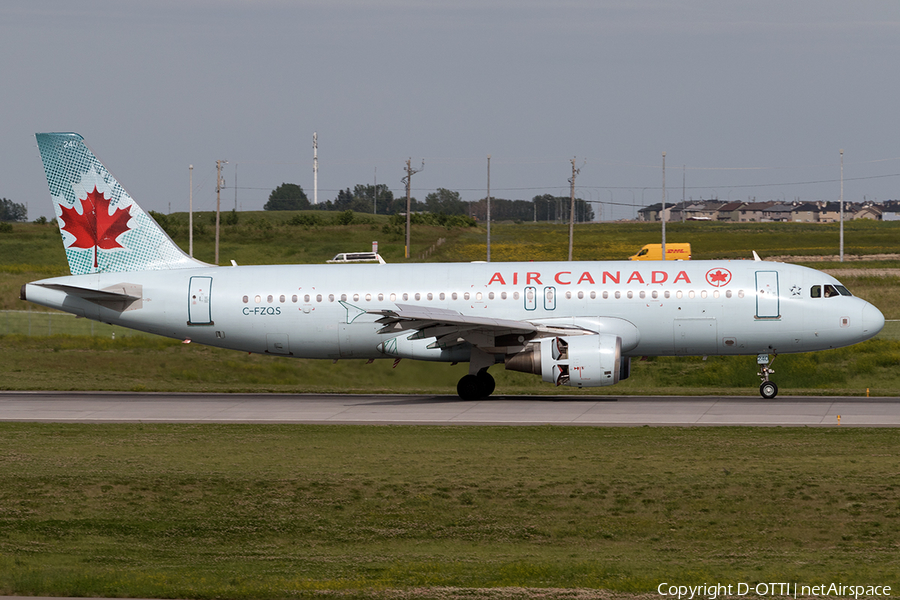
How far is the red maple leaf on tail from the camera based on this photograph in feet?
118

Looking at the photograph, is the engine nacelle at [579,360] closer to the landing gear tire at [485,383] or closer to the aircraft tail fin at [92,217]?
the landing gear tire at [485,383]

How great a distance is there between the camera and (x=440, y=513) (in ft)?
53.3

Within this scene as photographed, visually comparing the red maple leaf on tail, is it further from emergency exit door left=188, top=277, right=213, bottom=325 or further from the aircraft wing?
the aircraft wing

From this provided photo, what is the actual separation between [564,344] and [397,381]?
23.8ft

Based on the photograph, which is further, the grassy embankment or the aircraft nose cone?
the grassy embankment

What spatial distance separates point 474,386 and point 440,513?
17923mm

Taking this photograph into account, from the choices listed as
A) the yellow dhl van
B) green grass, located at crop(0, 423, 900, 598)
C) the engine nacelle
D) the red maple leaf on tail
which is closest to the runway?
the engine nacelle

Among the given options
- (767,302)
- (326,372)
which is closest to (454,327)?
(326,372)

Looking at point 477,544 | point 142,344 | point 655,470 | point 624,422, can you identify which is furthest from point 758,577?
point 142,344

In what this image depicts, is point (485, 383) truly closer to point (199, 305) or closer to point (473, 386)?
point (473, 386)

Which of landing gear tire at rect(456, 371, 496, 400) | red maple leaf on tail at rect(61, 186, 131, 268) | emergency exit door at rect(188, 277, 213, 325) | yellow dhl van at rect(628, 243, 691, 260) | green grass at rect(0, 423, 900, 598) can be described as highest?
yellow dhl van at rect(628, 243, 691, 260)

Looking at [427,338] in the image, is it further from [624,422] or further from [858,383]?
[858,383]

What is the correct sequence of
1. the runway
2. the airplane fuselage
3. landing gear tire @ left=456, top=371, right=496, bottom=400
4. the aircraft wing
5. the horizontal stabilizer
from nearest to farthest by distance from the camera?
the runway
the aircraft wing
the airplane fuselage
landing gear tire @ left=456, top=371, right=496, bottom=400
the horizontal stabilizer

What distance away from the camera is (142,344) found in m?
47.2
